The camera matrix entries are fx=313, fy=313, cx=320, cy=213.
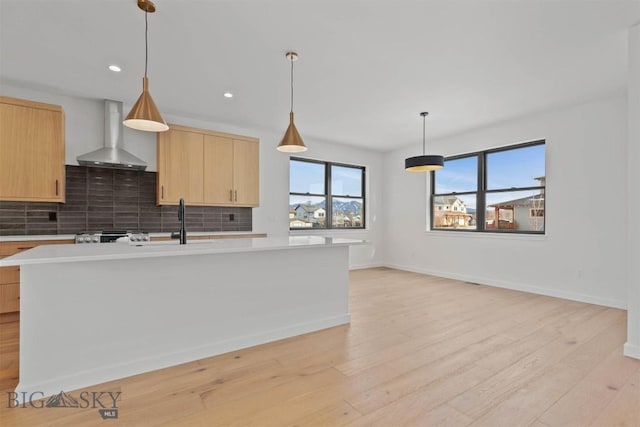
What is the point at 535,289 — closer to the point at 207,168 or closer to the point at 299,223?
the point at 299,223

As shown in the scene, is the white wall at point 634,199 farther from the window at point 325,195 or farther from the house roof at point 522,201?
the window at point 325,195

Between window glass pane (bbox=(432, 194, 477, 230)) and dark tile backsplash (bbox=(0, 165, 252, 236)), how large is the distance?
4289mm

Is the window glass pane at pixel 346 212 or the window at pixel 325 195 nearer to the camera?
the window at pixel 325 195

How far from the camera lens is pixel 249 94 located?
12.9ft

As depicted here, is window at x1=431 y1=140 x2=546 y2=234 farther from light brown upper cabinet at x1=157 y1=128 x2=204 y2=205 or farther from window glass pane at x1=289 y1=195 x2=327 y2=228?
light brown upper cabinet at x1=157 y1=128 x2=204 y2=205

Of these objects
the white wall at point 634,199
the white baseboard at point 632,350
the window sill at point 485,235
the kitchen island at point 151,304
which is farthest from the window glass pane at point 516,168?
the kitchen island at point 151,304

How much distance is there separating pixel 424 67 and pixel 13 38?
3.76 m

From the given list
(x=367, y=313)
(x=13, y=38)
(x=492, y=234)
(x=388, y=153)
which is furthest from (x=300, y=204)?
(x=13, y=38)

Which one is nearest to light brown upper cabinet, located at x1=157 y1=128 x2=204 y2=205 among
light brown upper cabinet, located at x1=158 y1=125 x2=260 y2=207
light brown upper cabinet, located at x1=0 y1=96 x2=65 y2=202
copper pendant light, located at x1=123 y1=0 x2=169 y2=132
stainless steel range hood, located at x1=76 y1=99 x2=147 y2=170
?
light brown upper cabinet, located at x1=158 y1=125 x2=260 y2=207

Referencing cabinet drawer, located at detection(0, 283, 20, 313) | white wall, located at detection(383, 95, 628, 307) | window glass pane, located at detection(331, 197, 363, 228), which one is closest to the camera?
cabinet drawer, located at detection(0, 283, 20, 313)

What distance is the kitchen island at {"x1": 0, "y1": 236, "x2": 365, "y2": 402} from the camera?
6.31 ft

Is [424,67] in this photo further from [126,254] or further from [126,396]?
[126,396]

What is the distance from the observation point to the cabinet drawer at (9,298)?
328 cm

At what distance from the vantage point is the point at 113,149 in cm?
408
